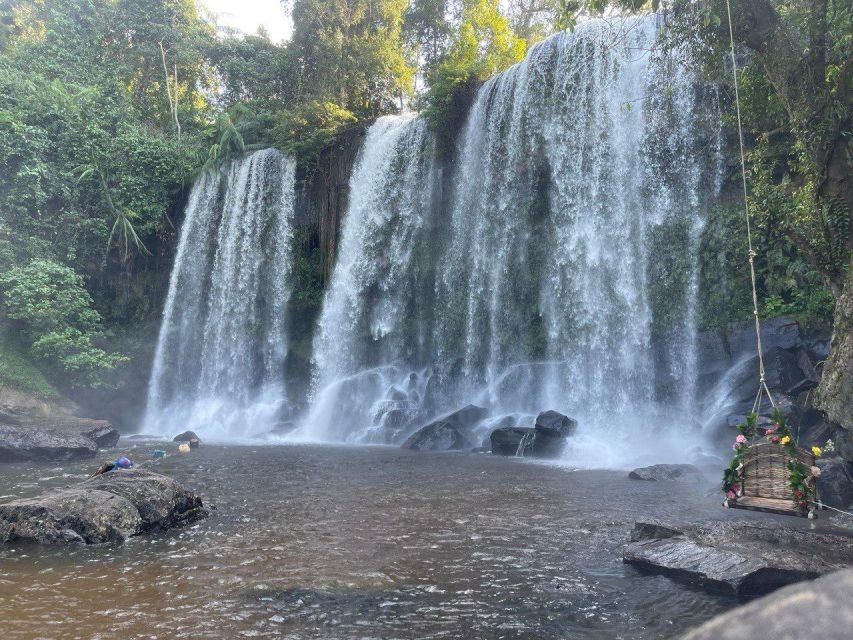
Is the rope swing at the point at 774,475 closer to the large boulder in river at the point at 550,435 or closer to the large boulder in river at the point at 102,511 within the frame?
the large boulder in river at the point at 102,511

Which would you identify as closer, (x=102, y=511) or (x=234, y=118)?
(x=102, y=511)

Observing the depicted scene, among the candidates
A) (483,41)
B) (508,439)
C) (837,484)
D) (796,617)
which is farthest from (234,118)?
(796,617)

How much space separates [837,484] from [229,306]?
2063 centimetres

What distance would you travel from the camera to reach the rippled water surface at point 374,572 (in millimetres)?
5207

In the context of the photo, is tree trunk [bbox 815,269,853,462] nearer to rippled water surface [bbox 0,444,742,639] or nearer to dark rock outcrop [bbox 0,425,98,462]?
rippled water surface [bbox 0,444,742,639]

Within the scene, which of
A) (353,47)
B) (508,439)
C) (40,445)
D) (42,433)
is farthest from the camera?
(353,47)

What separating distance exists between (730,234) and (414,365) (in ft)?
35.6

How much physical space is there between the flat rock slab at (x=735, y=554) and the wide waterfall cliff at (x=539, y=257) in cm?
760

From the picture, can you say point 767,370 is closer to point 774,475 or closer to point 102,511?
point 774,475

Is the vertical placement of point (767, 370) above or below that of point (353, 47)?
below

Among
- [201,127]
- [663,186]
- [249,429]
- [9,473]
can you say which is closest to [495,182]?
[663,186]

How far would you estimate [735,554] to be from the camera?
6250 mm

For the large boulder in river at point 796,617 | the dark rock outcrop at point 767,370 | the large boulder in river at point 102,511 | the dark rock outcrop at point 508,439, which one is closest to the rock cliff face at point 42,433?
the large boulder in river at point 102,511

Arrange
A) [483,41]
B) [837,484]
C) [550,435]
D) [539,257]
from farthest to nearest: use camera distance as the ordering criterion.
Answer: [483,41]
[539,257]
[550,435]
[837,484]
